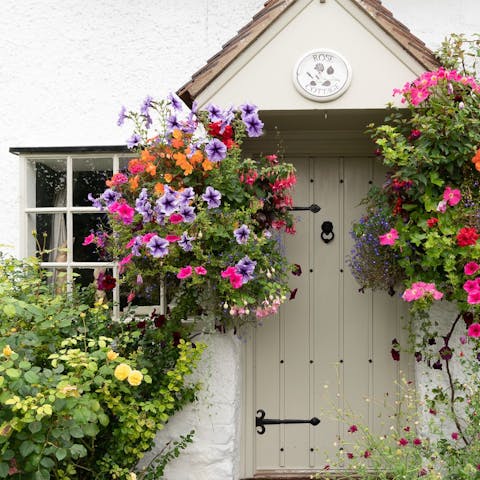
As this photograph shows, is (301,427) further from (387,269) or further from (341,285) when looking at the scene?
(387,269)

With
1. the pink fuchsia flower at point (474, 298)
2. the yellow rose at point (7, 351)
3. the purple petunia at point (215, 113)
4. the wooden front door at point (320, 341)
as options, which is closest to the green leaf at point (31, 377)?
the yellow rose at point (7, 351)

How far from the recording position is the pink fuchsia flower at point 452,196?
354cm

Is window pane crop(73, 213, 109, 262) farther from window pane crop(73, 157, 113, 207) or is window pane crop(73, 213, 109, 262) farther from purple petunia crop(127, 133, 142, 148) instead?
purple petunia crop(127, 133, 142, 148)

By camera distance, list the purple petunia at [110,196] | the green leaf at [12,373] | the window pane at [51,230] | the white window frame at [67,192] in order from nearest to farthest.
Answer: the green leaf at [12,373]
the purple petunia at [110,196]
the white window frame at [67,192]
the window pane at [51,230]

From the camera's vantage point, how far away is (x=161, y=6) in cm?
474

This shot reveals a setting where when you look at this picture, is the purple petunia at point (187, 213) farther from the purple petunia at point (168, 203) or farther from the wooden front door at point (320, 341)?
the wooden front door at point (320, 341)

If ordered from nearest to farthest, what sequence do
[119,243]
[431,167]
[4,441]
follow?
1. [4,441]
2. [431,167]
3. [119,243]

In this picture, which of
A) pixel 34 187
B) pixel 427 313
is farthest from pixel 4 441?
pixel 427 313

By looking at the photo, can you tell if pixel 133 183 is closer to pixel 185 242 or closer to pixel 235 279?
pixel 185 242

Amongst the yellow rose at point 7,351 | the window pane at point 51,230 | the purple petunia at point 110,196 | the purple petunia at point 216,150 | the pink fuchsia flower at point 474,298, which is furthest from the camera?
the window pane at point 51,230

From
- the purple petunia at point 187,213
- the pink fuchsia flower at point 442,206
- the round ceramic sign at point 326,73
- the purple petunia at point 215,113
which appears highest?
the round ceramic sign at point 326,73

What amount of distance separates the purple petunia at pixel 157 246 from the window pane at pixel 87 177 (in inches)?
52.2

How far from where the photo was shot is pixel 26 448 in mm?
2980

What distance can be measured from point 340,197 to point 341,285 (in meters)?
0.66
